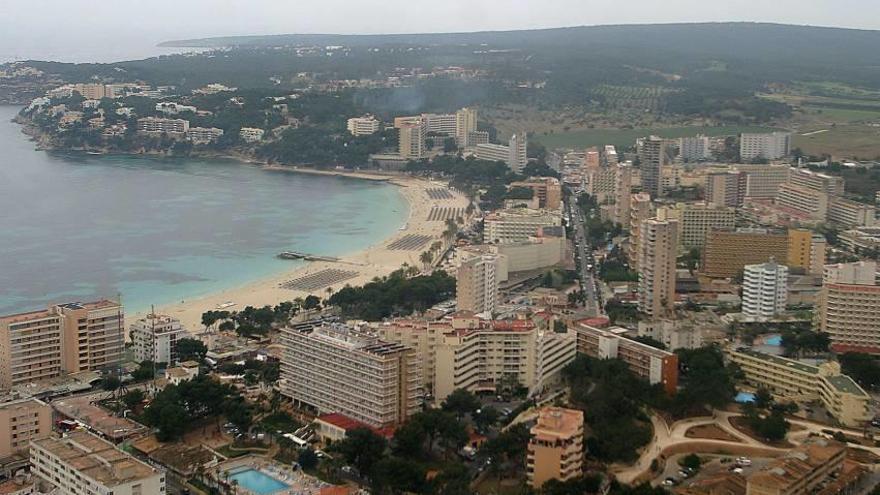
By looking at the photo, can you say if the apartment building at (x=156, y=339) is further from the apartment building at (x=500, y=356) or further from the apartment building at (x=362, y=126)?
the apartment building at (x=362, y=126)

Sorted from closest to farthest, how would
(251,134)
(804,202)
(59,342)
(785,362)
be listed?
1. (785,362)
2. (59,342)
3. (804,202)
4. (251,134)

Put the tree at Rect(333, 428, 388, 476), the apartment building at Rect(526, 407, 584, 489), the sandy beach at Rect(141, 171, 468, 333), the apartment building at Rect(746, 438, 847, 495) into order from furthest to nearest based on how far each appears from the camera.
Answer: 1. the sandy beach at Rect(141, 171, 468, 333)
2. the tree at Rect(333, 428, 388, 476)
3. the apartment building at Rect(526, 407, 584, 489)
4. the apartment building at Rect(746, 438, 847, 495)

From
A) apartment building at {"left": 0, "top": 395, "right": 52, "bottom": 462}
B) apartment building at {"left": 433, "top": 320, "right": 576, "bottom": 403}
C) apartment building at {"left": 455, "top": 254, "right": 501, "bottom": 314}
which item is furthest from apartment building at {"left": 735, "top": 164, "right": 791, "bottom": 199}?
apartment building at {"left": 0, "top": 395, "right": 52, "bottom": 462}

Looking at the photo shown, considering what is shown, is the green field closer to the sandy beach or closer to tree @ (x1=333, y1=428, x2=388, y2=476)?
the sandy beach

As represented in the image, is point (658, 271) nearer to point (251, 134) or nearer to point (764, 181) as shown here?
point (764, 181)

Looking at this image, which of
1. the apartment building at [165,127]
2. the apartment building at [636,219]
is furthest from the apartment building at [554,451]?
the apartment building at [165,127]

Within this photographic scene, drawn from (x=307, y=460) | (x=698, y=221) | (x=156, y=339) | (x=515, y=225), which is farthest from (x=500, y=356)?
(x=698, y=221)
